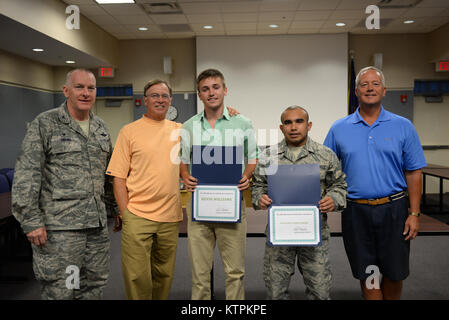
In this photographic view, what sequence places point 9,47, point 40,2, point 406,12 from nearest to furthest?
point 40,2, point 9,47, point 406,12

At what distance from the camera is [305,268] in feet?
6.35

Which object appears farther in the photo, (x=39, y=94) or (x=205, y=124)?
(x=39, y=94)

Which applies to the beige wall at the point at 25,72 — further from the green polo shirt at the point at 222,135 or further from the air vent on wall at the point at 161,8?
the green polo shirt at the point at 222,135

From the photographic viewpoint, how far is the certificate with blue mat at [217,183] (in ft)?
5.96

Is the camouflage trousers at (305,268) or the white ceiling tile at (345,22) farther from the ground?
the white ceiling tile at (345,22)

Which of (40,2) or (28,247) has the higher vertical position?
(40,2)

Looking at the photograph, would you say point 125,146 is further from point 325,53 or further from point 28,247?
point 325,53

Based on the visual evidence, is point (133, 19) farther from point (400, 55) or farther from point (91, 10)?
point (400, 55)

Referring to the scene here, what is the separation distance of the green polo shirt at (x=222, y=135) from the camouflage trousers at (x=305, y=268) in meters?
0.54

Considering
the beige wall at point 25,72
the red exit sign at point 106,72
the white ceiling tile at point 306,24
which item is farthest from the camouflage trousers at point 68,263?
the red exit sign at point 106,72
